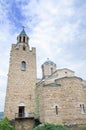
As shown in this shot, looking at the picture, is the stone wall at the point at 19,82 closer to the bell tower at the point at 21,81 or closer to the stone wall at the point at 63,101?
the bell tower at the point at 21,81

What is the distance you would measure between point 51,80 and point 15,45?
7.60m

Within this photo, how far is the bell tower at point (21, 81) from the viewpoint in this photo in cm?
2105

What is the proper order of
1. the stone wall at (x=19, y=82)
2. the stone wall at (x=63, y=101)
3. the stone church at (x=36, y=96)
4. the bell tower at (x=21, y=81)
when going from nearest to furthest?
the stone wall at (x=63, y=101)
the stone church at (x=36, y=96)
the bell tower at (x=21, y=81)
the stone wall at (x=19, y=82)

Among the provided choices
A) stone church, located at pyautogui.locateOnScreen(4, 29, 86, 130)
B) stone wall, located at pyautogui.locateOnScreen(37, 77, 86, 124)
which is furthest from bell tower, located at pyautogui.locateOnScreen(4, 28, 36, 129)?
stone wall, located at pyautogui.locateOnScreen(37, 77, 86, 124)

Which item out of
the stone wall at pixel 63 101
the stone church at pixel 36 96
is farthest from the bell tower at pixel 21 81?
the stone wall at pixel 63 101

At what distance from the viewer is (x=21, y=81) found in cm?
2278

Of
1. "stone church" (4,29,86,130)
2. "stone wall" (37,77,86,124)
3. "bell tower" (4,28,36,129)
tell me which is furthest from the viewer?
"bell tower" (4,28,36,129)

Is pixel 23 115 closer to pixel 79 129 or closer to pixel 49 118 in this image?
pixel 49 118

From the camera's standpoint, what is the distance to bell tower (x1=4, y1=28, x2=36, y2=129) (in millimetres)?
21047

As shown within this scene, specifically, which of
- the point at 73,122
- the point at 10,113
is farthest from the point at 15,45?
the point at 73,122

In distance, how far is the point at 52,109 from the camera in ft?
62.1

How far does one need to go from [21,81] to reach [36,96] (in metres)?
2.86

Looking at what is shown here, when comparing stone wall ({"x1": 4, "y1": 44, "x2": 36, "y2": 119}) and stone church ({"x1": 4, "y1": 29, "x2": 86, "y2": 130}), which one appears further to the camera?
stone wall ({"x1": 4, "y1": 44, "x2": 36, "y2": 119})

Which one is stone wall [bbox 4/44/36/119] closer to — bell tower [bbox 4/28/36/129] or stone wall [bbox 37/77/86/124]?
bell tower [bbox 4/28/36/129]
